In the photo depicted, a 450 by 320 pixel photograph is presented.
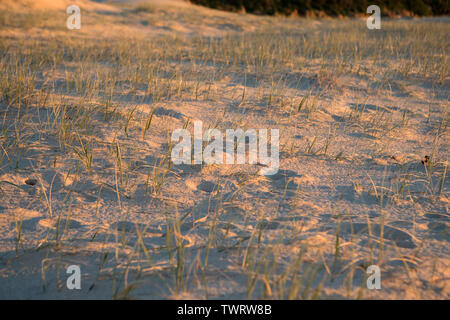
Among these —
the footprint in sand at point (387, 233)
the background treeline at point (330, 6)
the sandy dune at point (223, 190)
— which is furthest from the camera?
the background treeline at point (330, 6)

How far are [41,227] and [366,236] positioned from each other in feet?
5.49

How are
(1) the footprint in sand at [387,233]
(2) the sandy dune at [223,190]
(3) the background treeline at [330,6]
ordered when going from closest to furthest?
(2) the sandy dune at [223,190] → (1) the footprint in sand at [387,233] → (3) the background treeline at [330,6]

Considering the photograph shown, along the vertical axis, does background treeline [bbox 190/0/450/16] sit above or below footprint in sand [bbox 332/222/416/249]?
above

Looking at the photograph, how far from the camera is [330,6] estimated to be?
22.2 m

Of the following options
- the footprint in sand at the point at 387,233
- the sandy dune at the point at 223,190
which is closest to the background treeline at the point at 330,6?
the sandy dune at the point at 223,190

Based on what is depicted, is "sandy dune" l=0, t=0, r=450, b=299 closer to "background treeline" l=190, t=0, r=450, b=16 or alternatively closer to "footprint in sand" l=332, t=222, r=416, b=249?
"footprint in sand" l=332, t=222, r=416, b=249

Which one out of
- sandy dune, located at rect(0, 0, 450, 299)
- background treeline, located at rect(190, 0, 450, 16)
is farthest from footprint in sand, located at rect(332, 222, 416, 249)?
background treeline, located at rect(190, 0, 450, 16)

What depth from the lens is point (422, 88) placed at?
192 inches

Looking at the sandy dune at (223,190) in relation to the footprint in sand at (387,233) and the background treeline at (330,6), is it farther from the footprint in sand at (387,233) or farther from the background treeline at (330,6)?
the background treeline at (330,6)

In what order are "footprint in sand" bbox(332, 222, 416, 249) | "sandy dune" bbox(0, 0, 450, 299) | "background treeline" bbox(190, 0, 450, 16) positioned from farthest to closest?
1. "background treeline" bbox(190, 0, 450, 16)
2. "footprint in sand" bbox(332, 222, 416, 249)
3. "sandy dune" bbox(0, 0, 450, 299)

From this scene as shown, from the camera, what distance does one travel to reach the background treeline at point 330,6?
2038 centimetres

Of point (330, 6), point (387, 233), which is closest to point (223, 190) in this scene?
point (387, 233)

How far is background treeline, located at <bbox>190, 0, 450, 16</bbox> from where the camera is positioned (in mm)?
20375
